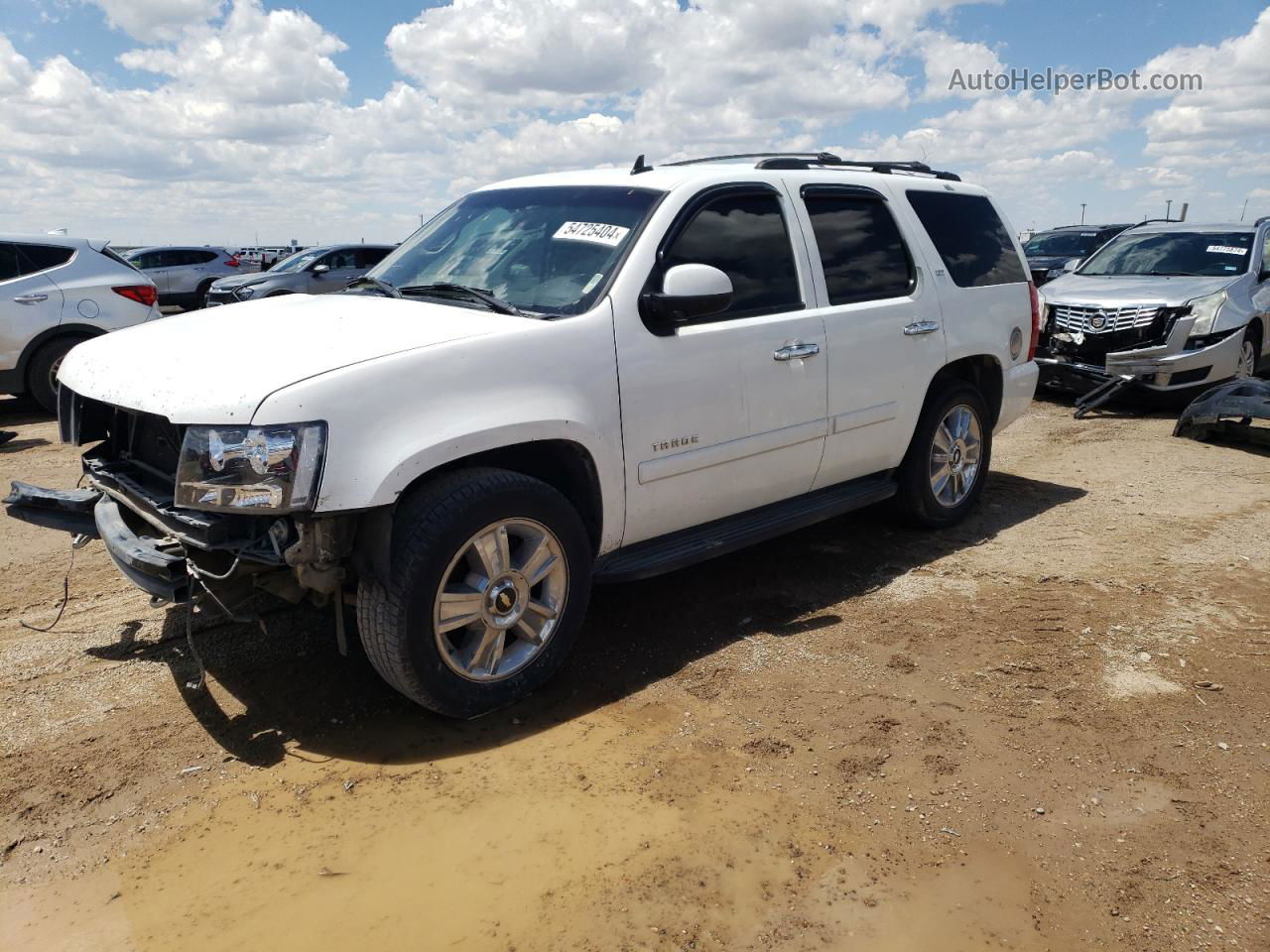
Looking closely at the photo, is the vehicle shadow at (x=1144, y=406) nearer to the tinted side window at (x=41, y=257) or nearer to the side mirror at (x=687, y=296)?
the side mirror at (x=687, y=296)

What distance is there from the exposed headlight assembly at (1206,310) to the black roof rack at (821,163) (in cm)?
471

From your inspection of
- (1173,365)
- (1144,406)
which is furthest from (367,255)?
(1173,365)

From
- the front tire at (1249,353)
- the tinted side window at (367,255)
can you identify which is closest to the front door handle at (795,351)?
the front tire at (1249,353)

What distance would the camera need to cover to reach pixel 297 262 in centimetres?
1706

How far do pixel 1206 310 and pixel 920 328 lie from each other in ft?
18.8

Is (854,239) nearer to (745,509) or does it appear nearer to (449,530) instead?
(745,509)

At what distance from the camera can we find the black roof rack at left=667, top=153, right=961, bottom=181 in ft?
15.6

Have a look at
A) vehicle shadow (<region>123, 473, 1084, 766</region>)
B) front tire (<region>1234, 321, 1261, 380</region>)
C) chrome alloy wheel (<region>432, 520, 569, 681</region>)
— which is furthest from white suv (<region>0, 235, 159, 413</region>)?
front tire (<region>1234, 321, 1261, 380</region>)

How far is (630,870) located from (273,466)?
1.60 metres

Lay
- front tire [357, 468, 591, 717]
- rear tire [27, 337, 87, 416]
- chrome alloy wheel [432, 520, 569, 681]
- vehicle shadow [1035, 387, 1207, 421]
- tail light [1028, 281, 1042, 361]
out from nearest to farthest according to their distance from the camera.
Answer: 1. front tire [357, 468, 591, 717]
2. chrome alloy wheel [432, 520, 569, 681]
3. tail light [1028, 281, 1042, 361]
4. rear tire [27, 337, 87, 416]
5. vehicle shadow [1035, 387, 1207, 421]

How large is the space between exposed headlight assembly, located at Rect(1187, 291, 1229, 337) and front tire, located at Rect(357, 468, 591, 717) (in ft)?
25.9

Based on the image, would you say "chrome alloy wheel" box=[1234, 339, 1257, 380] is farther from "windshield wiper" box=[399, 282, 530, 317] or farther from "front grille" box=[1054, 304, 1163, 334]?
"windshield wiper" box=[399, 282, 530, 317]

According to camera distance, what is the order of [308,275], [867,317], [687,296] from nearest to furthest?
[687,296], [867,317], [308,275]

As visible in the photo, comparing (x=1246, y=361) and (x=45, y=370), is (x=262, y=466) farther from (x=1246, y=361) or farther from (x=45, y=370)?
(x=1246, y=361)
